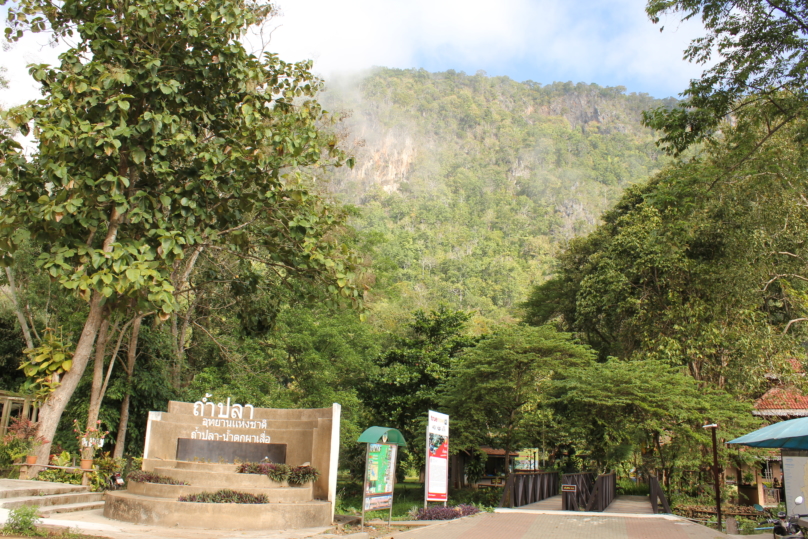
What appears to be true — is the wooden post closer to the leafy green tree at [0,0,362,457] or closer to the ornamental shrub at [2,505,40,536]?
the leafy green tree at [0,0,362,457]

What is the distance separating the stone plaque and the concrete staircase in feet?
5.78

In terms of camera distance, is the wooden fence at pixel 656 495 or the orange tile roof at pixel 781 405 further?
the orange tile roof at pixel 781 405

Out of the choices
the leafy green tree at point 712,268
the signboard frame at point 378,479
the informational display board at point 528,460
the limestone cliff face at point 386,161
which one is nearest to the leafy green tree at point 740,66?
the leafy green tree at point 712,268

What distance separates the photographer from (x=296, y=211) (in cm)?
1120

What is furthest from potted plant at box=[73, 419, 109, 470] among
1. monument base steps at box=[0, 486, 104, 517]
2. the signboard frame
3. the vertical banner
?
the vertical banner

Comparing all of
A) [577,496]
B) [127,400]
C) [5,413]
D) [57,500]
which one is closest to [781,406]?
[577,496]

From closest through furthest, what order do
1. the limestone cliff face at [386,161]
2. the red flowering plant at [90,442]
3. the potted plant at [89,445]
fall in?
the potted plant at [89,445], the red flowering plant at [90,442], the limestone cliff face at [386,161]

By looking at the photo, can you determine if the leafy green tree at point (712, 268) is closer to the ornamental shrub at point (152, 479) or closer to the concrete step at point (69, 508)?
the ornamental shrub at point (152, 479)

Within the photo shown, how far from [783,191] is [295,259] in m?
13.6

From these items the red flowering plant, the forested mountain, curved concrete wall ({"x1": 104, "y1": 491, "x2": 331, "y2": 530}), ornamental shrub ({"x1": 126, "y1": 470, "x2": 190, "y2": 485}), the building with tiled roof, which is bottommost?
curved concrete wall ({"x1": 104, "y1": 491, "x2": 331, "y2": 530})

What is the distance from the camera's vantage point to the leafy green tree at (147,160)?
31.7 feet

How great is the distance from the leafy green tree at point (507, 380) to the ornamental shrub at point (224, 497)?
9.05 m

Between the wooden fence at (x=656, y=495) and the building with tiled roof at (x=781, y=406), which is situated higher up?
the building with tiled roof at (x=781, y=406)

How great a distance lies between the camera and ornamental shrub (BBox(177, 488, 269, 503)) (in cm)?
941
